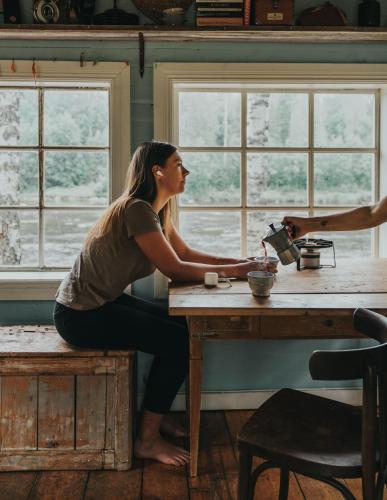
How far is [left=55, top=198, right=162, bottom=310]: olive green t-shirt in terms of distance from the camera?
8.65 feet

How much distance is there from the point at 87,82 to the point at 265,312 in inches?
70.3

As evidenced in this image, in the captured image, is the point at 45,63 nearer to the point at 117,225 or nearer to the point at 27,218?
the point at 27,218

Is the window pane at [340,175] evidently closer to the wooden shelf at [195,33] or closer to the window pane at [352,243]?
the window pane at [352,243]

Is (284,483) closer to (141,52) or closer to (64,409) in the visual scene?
(64,409)

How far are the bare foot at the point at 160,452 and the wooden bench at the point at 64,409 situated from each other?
10cm

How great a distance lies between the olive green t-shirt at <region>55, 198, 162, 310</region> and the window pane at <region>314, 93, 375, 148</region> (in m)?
1.42

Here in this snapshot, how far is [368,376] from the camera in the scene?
4.70ft

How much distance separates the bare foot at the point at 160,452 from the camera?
2703 mm

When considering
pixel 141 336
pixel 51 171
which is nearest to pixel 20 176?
pixel 51 171

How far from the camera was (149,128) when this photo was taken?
10.8 ft

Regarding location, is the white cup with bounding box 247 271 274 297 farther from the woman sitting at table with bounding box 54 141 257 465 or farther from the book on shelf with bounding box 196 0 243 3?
the book on shelf with bounding box 196 0 243 3

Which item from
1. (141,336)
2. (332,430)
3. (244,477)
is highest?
(141,336)

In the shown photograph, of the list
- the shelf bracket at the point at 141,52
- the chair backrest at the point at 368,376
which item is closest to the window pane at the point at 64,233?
the shelf bracket at the point at 141,52

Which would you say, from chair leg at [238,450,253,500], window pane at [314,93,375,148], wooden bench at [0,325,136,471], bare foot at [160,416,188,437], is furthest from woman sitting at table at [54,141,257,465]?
window pane at [314,93,375,148]
